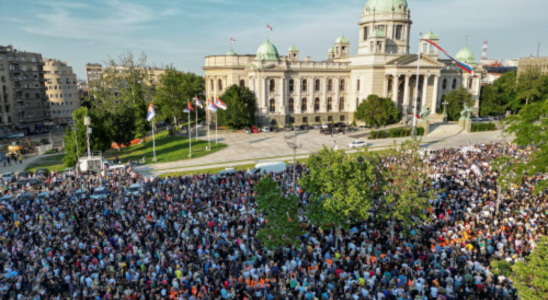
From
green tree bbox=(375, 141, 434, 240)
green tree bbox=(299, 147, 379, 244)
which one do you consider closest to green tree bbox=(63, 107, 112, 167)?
green tree bbox=(299, 147, 379, 244)

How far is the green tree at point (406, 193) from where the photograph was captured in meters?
21.4

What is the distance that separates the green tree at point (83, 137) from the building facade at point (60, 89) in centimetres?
5064

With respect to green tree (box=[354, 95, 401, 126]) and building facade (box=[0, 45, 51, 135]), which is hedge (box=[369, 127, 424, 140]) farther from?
building facade (box=[0, 45, 51, 135])

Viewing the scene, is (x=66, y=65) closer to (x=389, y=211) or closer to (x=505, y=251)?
(x=389, y=211)

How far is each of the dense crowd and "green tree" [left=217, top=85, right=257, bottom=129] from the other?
124 ft

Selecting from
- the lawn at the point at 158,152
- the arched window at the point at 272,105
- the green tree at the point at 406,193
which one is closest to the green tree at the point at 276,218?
the green tree at the point at 406,193

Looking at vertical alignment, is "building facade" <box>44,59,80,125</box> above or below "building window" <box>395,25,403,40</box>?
below

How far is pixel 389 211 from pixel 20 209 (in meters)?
25.9

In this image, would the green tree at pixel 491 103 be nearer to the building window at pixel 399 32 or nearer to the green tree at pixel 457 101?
the green tree at pixel 457 101

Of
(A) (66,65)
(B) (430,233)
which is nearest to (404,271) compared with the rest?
(B) (430,233)

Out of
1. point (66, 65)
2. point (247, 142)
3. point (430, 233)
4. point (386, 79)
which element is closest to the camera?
point (430, 233)

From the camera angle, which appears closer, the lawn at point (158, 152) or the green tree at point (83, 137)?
the green tree at point (83, 137)

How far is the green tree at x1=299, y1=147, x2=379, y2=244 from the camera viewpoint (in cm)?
2091

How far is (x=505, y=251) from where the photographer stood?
19.3 metres
